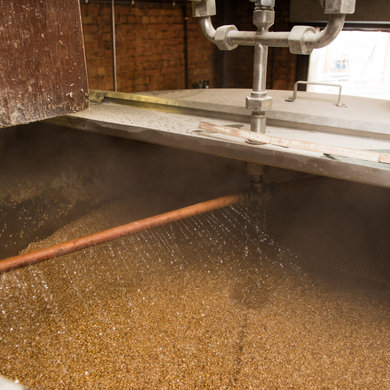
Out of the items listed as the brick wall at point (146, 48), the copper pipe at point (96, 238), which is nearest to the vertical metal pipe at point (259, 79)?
the copper pipe at point (96, 238)

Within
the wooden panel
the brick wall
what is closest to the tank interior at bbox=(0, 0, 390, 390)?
the wooden panel

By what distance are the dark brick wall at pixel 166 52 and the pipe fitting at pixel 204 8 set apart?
125 inches

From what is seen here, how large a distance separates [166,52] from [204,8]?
403 cm

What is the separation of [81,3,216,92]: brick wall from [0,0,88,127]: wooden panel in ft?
12.6

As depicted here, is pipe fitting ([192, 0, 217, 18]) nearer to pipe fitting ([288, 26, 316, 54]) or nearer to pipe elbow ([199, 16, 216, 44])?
pipe elbow ([199, 16, 216, 44])

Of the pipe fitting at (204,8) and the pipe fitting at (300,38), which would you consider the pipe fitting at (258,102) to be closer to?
the pipe fitting at (300,38)

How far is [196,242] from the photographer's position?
2496mm

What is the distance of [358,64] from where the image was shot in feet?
19.5

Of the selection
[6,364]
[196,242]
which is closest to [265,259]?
[196,242]

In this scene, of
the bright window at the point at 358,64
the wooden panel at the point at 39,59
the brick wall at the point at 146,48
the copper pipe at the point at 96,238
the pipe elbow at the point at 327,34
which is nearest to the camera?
the wooden panel at the point at 39,59

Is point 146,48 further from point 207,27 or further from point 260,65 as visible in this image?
point 260,65

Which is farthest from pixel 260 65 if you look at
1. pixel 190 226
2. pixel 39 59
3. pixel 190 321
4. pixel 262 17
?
pixel 190 226

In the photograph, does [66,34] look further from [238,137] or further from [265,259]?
[265,259]

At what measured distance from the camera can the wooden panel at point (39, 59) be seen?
2.67ft
